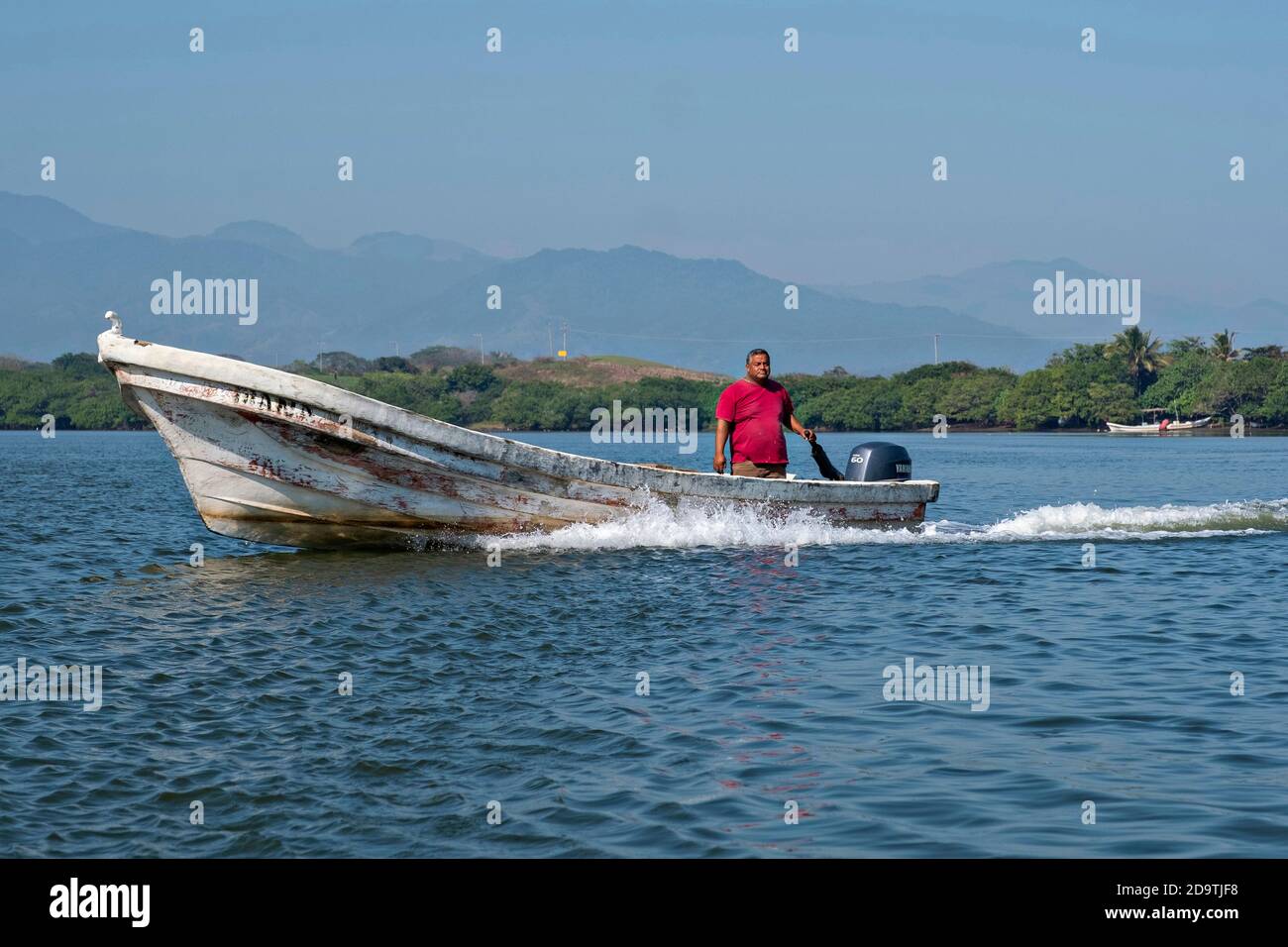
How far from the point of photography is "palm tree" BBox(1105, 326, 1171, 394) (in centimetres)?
13525

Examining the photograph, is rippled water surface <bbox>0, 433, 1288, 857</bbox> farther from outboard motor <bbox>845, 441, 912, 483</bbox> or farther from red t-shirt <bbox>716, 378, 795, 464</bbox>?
outboard motor <bbox>845, 441, 912, 483</bbox>

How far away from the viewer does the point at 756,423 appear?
17719 millimetres

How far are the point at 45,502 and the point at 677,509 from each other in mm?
19154

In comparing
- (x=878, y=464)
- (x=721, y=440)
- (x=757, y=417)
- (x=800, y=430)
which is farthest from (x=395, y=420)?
(x=878, y=464)

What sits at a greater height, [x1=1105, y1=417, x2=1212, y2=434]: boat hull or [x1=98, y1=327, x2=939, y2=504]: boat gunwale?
[x1=1105, y1=417, x2=1212, y2=434]: boat hull

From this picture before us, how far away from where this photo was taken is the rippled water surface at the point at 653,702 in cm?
639

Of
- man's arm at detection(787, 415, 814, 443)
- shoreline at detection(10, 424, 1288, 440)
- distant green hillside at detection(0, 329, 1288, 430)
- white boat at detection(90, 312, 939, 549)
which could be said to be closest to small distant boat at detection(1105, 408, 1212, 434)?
shoreline at detection(10, 424, 1288, 440)
